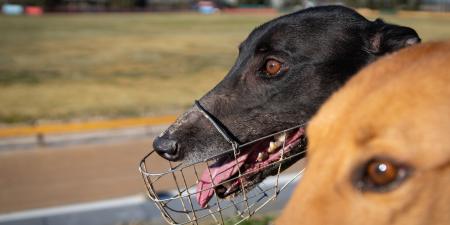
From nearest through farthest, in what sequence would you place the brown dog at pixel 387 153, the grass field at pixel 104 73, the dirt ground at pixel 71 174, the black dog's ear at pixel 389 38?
the brown dog at pixel 387 153, the black dog's ear at pixel 389 38, the dirt ground at pixel 71 174, the grass field at pixel 104 73

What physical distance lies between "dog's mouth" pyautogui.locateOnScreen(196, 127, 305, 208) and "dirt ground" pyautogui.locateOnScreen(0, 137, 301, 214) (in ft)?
13.0

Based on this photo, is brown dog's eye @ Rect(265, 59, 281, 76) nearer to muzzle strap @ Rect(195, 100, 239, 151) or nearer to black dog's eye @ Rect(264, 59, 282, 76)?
black dog's eye @ Rect(264, 59, 282, 76)

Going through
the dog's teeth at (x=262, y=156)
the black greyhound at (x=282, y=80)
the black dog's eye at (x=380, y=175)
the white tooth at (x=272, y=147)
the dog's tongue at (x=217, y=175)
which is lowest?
the dog's tongue at (x=217, y=175)

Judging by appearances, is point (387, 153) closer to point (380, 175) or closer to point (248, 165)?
point (380, 175)

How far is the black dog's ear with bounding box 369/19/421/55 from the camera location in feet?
9.20

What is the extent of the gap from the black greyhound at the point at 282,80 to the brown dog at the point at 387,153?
3.70ft

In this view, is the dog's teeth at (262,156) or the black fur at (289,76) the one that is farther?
the black fur at (289,76)

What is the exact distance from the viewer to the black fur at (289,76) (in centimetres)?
288

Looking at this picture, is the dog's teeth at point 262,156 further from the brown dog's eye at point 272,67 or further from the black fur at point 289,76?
the brown dog's eye at point 272,67

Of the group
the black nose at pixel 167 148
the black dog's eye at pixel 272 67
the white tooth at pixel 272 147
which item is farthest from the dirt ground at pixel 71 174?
the white tooth at pixel 272 147

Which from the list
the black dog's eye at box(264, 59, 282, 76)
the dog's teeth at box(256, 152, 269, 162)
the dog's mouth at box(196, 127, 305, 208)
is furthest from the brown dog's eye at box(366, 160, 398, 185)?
the black dog's eye at box(264, 59, 282, 76)

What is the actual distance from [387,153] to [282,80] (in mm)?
1509

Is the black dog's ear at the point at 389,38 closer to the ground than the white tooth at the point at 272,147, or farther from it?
farther from it

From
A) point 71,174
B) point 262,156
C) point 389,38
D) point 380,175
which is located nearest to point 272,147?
point 262,156
